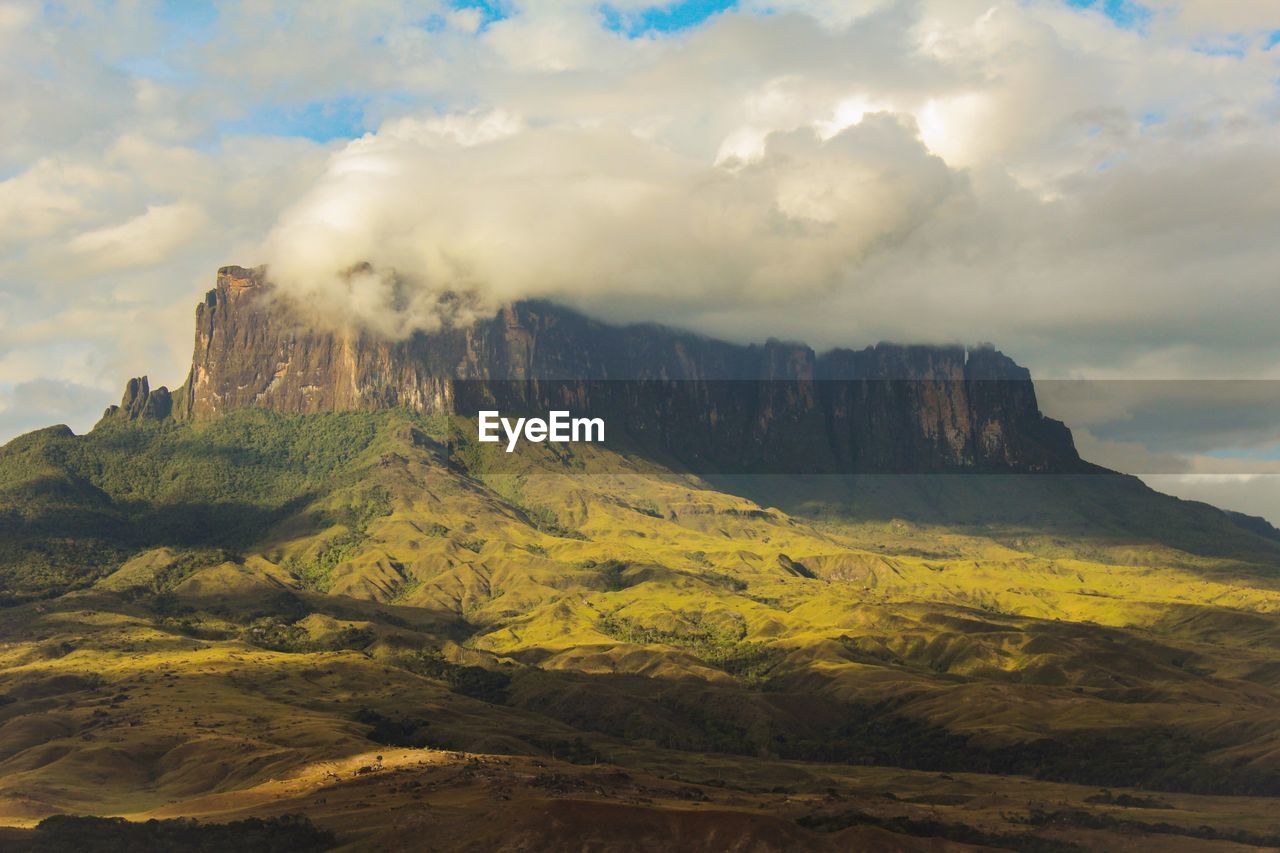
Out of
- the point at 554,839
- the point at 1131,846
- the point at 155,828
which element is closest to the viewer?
the point at 554,839

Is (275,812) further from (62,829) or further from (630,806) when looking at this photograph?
(630,806)

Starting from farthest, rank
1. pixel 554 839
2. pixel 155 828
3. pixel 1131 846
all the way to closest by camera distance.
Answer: pixel 1131 846 → pixel 155 828 → pixel 554 839

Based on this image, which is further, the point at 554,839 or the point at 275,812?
the point at 275,812

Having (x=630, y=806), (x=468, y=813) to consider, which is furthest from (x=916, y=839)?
(x=468, y=813)

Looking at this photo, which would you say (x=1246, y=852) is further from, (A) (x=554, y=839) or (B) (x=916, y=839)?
(A) (x=554, y=839)

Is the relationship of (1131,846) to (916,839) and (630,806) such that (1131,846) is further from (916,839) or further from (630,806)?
(630,806)

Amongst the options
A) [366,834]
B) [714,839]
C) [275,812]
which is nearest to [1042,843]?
[714,839]

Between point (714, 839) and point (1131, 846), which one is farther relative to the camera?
point (1131, 846)

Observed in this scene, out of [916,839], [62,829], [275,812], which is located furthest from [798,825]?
Result: [62,829]
